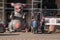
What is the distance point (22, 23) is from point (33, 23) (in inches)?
26.2

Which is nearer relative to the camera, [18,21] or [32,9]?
[18,21]

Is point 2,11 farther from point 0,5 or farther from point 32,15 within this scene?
point 32,15

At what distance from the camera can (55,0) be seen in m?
16.7

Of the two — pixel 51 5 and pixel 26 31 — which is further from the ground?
pixel 51 5

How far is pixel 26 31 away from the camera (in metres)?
15.9

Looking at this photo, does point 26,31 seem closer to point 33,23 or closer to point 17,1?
point 33,23

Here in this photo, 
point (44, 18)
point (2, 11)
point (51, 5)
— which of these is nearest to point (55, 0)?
point (51, 5)

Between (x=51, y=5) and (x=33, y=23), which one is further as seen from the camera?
(x=51, y=5)

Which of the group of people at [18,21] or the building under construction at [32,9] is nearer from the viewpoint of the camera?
the group of people at [18,21]

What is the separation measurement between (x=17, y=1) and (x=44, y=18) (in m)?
1.86

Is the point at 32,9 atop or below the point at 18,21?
atop

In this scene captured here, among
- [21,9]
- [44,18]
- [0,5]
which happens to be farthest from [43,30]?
[0,5]

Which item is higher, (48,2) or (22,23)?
(48,2)

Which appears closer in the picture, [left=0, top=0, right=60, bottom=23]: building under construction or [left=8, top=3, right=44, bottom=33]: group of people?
[left=8, top=3, right=44, bottom=33]: group of people
